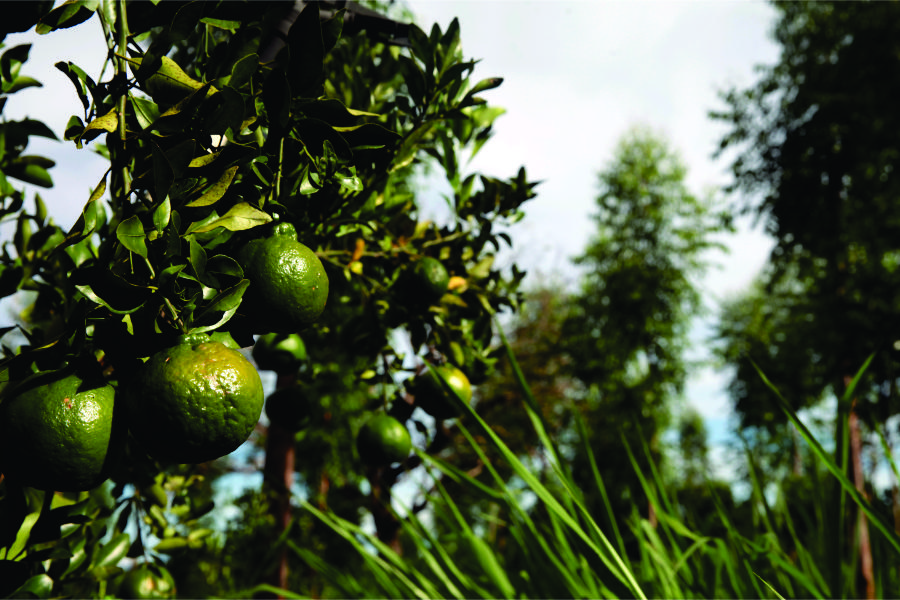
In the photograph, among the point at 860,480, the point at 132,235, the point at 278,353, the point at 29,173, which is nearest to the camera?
the point at 132,235

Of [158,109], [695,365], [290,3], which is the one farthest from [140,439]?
[695,365]

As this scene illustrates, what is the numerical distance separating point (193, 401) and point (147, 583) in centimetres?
127

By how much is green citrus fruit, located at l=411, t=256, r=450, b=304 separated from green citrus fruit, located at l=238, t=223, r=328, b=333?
0.57 metres

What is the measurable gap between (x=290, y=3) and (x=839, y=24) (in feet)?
41.8

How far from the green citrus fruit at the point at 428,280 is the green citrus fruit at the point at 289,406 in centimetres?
58

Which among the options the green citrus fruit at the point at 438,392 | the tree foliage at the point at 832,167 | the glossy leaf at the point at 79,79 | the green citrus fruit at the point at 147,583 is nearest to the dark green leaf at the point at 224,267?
the glossy leaf at the point at 79,79

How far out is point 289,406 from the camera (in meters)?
1.91

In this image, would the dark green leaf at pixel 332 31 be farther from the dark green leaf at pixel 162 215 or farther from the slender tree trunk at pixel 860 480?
the slender tree trunk at pixel 860 480

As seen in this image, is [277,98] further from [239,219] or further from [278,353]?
[278,353]

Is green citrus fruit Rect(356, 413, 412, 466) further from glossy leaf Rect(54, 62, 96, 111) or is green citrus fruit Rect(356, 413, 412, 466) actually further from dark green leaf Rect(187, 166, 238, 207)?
glossy leaf Rect(54, 62, 96, 111)

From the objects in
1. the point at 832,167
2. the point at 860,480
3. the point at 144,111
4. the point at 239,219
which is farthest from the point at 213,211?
the point at 832,167

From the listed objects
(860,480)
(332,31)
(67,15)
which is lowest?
(860,480)

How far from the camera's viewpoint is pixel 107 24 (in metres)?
0.97

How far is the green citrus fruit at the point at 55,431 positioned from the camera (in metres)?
0.87
